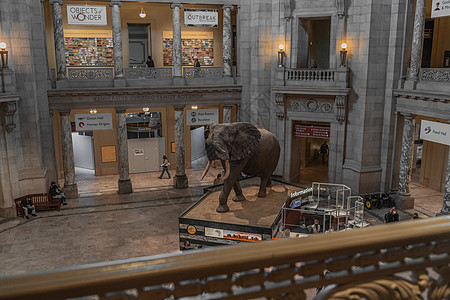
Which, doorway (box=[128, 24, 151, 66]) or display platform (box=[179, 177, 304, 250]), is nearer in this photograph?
display platform (box=[179, 177, 304, 250])

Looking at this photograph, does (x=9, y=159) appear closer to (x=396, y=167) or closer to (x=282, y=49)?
(x=282, y=49)

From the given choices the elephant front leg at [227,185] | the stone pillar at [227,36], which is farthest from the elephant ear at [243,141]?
the stone pillar at [227,36]

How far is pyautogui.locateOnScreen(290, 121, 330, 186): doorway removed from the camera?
20.8m

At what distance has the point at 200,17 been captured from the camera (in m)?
21.1

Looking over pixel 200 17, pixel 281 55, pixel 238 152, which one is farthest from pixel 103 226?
pixel 281 55

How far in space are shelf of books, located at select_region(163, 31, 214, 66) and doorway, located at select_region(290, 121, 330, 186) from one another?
7.34m

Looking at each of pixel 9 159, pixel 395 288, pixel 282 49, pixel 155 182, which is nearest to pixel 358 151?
pixel 282 49

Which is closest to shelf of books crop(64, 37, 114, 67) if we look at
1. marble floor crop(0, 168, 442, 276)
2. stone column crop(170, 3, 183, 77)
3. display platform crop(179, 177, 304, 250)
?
stone column crop(170, 3, 183, 77)

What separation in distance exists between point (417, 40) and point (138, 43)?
14655 mm

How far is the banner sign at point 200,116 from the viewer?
22141 millimetres

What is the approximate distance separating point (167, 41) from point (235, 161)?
13601mm

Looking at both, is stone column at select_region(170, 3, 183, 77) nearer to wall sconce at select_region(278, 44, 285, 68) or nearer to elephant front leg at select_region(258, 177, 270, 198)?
wall sconce at select_region(278, 44, 285, 68)

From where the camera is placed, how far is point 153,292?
5.79 ft

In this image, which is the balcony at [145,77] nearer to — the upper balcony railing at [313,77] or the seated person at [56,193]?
the upper balcony railing at [313,77]
